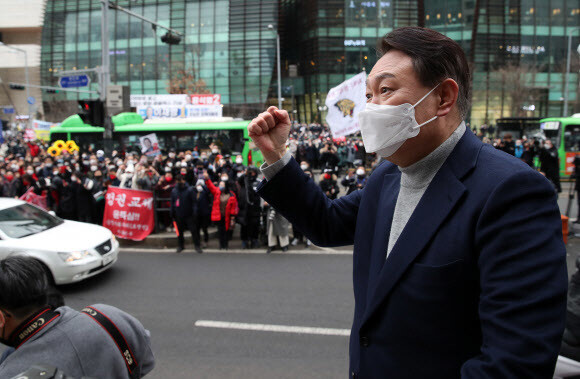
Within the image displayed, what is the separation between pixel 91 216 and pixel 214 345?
688 cm

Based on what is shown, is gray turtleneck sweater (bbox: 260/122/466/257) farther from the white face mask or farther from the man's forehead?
the man's forehead

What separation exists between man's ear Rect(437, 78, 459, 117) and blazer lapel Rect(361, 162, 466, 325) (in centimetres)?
15

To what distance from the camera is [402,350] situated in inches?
44.9

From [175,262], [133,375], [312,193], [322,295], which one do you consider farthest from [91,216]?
[312,193]

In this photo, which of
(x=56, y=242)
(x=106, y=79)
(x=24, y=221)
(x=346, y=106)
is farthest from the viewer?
(x=106, y=79)

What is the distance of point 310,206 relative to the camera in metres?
1.51

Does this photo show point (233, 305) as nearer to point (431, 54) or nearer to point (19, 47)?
point (431, 54)

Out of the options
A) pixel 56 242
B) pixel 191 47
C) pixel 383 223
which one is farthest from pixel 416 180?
pixel 191 47

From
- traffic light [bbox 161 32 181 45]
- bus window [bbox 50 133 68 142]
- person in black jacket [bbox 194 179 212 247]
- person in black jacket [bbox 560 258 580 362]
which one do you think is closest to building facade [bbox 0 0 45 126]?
bus window [bbox 50 133 68 142]

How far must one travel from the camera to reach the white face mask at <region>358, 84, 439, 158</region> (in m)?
1.21

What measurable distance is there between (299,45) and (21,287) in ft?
164

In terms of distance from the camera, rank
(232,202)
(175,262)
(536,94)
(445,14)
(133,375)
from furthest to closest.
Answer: (445,14) → (536,94) → (232,202) → (175,262) → (133,375)

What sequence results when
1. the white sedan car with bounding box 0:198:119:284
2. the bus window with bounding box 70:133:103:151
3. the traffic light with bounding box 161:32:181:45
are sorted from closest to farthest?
the white sedan car with bounding box 0:198:119:284 < the traffic light with bounding box 161:32:181:45 < the bus window with bounding box 70:133:103:151

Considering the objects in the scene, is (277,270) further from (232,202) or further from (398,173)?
(398,173)
